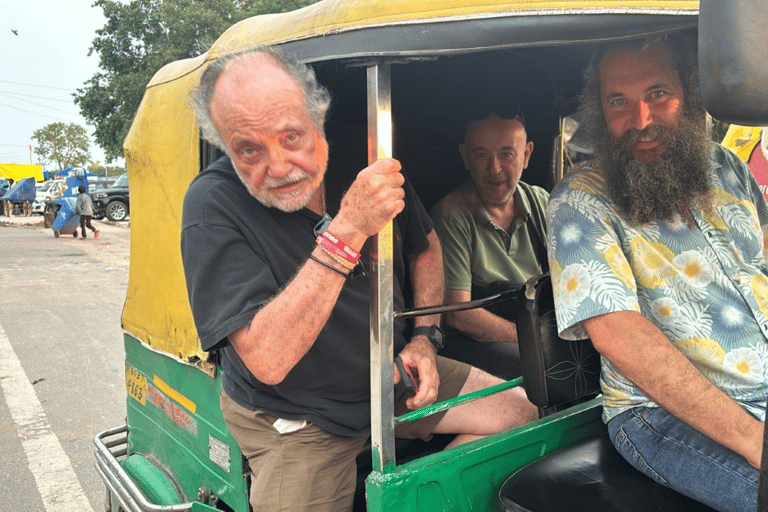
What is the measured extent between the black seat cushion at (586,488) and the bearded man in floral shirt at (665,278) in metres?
0.03

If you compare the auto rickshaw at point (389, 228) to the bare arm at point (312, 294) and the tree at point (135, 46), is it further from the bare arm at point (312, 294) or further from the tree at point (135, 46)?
the tree at point (135, 46)

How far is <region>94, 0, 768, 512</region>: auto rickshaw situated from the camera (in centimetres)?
126

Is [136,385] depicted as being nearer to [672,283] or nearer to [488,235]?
[488,235]

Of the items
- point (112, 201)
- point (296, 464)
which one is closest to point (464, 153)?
point (296, 464)

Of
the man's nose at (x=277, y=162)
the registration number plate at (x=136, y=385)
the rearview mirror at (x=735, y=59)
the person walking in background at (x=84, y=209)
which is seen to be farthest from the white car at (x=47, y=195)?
the rearview mirror at (x=735, y=59)

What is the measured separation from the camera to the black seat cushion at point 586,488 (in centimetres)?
147

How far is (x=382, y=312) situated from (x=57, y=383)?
4.99 m

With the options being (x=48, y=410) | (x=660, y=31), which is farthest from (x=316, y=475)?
(x=48, y=410)

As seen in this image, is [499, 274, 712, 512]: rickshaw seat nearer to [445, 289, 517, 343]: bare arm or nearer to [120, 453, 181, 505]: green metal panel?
[445, 289, 517, 343]: bare arm

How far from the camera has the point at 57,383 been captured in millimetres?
5449

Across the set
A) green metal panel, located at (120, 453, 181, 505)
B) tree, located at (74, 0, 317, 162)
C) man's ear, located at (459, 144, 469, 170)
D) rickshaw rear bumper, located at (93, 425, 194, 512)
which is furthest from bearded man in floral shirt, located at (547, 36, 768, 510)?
tree, located at (74, 0, 317, 162)

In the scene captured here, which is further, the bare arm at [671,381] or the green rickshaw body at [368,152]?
the bare arm at [671,381]

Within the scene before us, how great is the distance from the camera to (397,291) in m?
2.04

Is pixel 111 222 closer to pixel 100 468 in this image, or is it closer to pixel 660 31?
pixel 100 468
